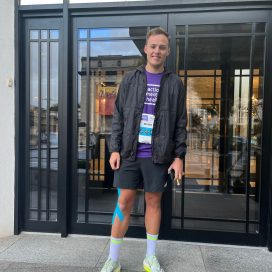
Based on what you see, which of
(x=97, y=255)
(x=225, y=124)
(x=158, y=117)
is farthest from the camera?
(x=225, y=124)

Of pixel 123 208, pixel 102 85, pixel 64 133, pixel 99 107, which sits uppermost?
pixel 102 85

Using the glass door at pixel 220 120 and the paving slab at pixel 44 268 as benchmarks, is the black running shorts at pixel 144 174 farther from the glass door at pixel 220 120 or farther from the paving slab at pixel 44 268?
the glass door at pixel 220 120

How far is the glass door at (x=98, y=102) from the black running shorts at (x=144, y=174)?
1015 millimetres

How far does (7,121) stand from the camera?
3689 millimetres

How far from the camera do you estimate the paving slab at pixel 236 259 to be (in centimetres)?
309

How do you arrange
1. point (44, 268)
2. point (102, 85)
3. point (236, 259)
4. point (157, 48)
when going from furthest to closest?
1. point (102, 85)
2. point (236, 259)
3. point (44, 268)
4. point (157, 48)

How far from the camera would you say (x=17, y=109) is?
3.70 metres

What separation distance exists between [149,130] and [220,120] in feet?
4.01

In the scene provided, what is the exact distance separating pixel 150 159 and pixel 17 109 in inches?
69.5

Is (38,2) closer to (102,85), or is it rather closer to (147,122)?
(102,85)

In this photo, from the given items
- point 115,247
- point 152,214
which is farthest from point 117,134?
point 115,247

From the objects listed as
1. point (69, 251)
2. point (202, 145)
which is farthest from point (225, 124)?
point (69, 251)

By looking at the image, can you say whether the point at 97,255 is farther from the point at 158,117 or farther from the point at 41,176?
the point at 158,117

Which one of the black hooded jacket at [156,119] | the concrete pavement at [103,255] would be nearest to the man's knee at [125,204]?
the black hooded jacket at [156,119]
